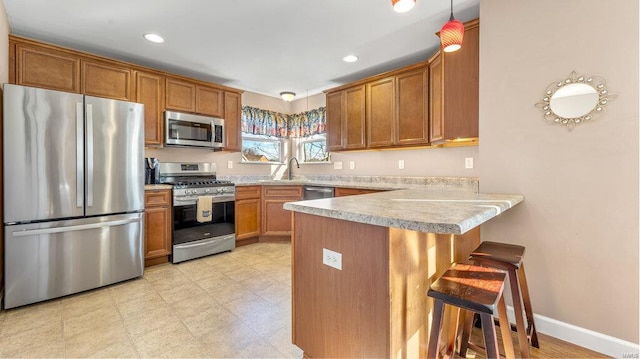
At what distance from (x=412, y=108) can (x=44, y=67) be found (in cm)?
374

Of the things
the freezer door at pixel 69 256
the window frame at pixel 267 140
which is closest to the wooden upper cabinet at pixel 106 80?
the freezer door at pixel 69 256

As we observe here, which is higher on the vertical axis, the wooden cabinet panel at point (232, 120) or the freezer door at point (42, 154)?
the wooden cabinet panel at point (232, 120)

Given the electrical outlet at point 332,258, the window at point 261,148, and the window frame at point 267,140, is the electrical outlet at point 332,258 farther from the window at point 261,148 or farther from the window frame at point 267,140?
the window at point 261,148

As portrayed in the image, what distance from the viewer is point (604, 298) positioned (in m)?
1.62

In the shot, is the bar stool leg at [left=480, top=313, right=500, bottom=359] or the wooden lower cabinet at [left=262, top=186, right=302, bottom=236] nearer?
the bar stool leg at [left=480, top=313, right=500, bottom=359]

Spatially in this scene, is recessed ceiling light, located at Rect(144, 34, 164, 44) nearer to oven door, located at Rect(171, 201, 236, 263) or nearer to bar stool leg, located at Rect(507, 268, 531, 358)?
oven door, located at Rect(171, 201, 236, 263)

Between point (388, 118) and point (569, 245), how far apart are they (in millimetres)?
2220

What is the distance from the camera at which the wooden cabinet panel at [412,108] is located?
3.12 m

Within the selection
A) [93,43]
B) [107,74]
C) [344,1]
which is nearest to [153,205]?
[107,74]

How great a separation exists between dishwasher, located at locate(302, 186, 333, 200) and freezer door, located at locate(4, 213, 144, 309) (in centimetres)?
203

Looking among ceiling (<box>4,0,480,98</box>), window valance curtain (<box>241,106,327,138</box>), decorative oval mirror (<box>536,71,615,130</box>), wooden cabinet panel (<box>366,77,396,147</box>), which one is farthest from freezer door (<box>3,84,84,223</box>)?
decorative oval mirror (<box>536,71,615,130</box>)

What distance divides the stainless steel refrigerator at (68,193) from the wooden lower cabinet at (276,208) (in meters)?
1.63

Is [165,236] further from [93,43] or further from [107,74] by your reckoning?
[93,43]

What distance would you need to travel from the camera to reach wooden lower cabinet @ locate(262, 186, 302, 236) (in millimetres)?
4102
